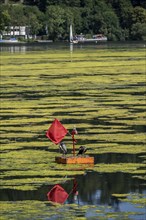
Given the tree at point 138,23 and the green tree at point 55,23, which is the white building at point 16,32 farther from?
the tree at point 138,23

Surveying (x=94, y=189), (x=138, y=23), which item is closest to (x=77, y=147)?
(x=94, y=189)

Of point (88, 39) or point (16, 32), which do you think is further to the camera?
point (16, 32)

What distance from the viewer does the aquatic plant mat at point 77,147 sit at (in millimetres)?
12695

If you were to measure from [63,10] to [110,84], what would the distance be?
9301 centimetres

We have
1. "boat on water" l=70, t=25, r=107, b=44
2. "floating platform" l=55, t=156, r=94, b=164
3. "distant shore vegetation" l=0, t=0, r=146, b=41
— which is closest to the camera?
"floating platform" l=55, t=156, r=94, b=164

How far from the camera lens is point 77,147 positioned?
17141 millimetres

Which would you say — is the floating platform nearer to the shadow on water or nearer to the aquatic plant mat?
the aquatic plant mat

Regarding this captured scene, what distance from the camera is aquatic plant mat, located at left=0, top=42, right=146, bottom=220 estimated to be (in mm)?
12695

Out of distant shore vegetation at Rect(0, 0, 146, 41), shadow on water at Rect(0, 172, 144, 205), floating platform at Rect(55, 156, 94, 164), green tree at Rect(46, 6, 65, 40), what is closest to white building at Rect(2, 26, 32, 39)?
distant shore vegetation at Rect(0, 0, 146, 41)

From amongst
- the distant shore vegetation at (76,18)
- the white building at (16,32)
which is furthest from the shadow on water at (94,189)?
the white building at (16,32)

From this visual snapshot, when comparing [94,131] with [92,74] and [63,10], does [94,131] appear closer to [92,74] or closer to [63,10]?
[92,74]

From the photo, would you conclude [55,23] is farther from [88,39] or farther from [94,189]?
[94,189]

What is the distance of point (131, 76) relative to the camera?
118 ft

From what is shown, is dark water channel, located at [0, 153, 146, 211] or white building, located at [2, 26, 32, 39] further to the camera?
white building, located at [2, 26, 32, 39]
